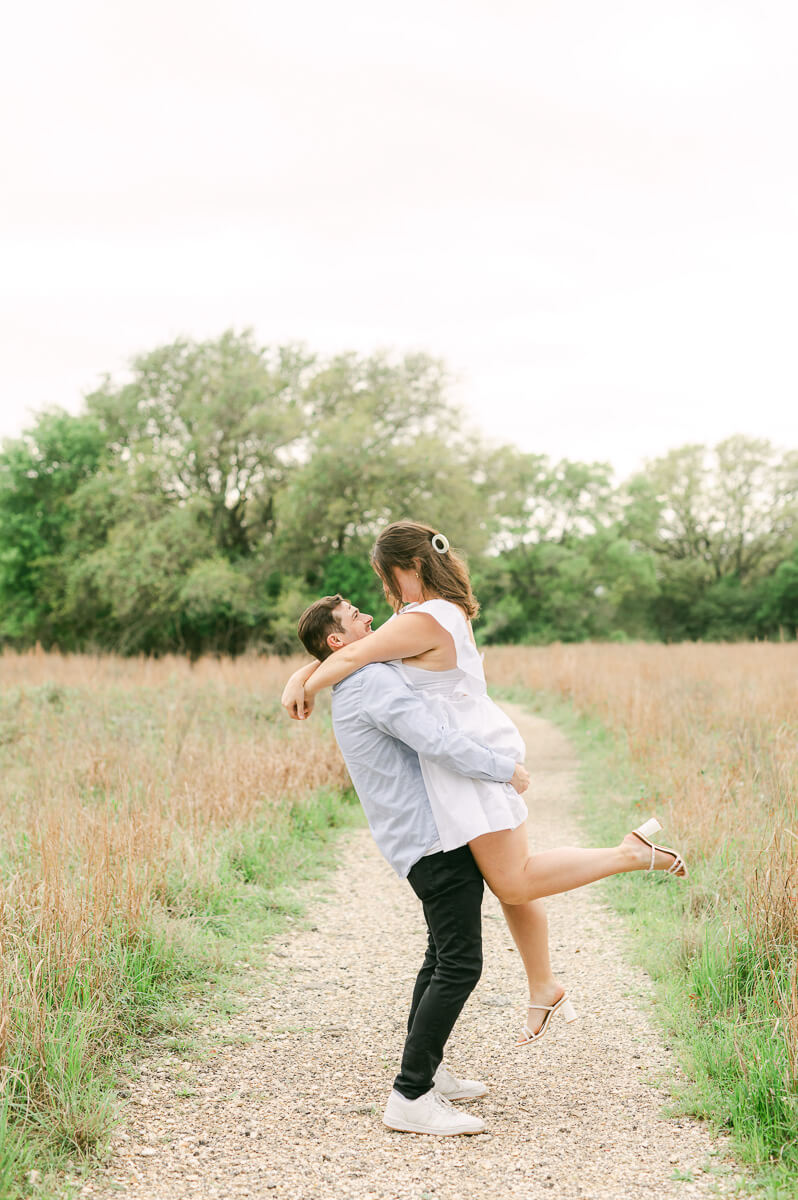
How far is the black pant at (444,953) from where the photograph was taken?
2.87 meters

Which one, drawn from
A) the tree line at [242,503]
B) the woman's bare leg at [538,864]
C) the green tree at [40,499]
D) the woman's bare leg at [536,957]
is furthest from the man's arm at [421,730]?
the green tree at [40,499]

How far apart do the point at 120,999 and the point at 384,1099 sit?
3.63 ft

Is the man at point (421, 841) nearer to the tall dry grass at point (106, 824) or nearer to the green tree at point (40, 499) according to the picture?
the tall dry grass at point (106, 824)

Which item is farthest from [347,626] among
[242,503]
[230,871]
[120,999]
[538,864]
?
[242,503]

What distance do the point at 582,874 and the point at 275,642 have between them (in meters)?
25.7

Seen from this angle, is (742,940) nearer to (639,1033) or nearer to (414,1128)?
(639,1033)

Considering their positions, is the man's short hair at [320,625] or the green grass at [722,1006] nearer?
the green grass at [722,1006]

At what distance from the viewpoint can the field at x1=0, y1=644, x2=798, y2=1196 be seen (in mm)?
2863

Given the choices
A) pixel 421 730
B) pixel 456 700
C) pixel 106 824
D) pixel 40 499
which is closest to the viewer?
pixel 421 730

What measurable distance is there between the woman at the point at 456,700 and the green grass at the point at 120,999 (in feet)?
4.33

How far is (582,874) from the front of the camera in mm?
3031

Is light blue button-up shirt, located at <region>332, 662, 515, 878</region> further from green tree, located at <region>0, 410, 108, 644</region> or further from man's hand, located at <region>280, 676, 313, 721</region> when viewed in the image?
green tree, located at <region>0, 410, 108, 644</region>

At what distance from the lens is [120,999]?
3590 millimetres

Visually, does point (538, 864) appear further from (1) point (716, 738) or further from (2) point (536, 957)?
(1) point (716, 738)
